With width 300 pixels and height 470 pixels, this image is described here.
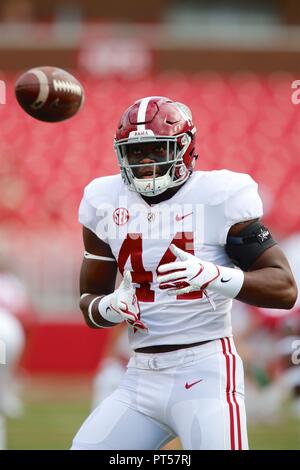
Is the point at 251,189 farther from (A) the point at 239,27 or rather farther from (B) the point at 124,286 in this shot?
(A) the point at 239,27

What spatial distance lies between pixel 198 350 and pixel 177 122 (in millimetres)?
748

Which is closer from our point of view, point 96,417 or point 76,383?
point 96,417

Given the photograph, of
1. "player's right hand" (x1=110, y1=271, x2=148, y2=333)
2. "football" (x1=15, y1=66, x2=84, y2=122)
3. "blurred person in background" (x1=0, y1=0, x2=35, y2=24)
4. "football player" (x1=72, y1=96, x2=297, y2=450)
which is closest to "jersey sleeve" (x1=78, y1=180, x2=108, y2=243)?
"football player" (x1=72, y1=96, x2=297, y2=450)

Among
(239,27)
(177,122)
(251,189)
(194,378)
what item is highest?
(239,27)

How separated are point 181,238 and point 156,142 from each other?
12.8 inches

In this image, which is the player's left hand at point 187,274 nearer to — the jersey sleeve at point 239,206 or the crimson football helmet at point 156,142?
the jersey sleeve at point 239,206

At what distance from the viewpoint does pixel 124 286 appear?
283 cm

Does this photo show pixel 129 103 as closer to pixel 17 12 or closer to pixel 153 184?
pixel 17 12

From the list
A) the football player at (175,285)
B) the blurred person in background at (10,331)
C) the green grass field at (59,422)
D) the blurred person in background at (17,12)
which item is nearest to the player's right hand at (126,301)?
the football player at (175,285)

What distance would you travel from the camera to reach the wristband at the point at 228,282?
108 inches

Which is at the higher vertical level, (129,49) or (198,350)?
(129,49)
